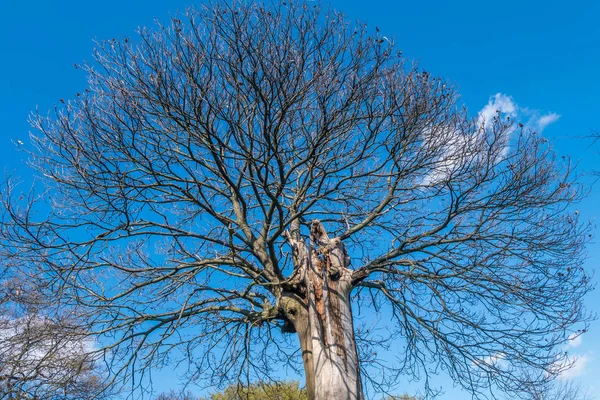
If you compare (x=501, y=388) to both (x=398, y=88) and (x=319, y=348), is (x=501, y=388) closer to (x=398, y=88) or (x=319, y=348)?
(x=319, y=348)

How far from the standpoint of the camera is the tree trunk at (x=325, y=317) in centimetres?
578

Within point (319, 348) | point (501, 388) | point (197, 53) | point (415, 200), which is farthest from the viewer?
point (415, 200)

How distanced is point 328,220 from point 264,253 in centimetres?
183

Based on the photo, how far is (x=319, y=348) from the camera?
235 inches

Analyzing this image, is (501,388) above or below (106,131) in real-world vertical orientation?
below

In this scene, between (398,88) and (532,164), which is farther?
(532,164)

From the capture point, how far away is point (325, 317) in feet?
20.5

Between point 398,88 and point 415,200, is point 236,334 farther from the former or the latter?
point 398,88

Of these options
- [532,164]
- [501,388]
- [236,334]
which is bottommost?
[501,388]

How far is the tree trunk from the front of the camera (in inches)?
227

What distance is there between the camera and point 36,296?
21.3 ft

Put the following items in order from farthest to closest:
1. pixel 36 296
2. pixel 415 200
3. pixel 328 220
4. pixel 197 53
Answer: pixel 328 220 → pixel 415 200 → pixel 36 296 → pixel 197 53

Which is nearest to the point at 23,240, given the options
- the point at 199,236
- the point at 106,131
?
the point at 106,131

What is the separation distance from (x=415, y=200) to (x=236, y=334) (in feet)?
11.2
